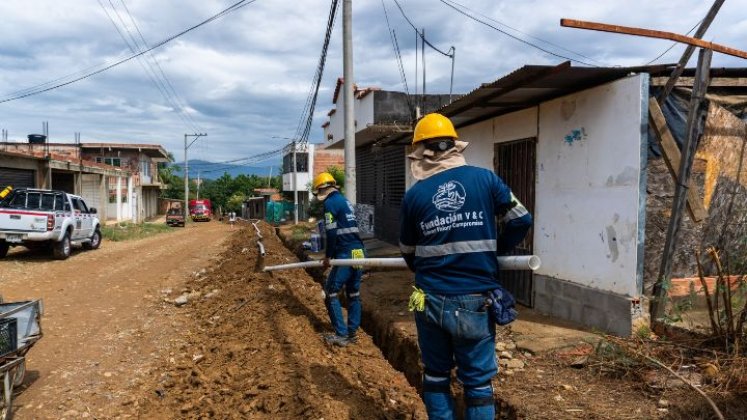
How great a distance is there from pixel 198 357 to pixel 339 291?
1.79 m

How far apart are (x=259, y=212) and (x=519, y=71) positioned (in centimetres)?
5696

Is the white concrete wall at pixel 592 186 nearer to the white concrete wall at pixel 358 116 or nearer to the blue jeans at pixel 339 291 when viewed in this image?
the blue jeans at pixel 339 291

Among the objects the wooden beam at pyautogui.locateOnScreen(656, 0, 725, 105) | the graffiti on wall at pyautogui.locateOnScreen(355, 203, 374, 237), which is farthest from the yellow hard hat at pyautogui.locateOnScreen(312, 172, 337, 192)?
the graffiti on wall at pyautogui.locateOnScreen(355, 203, 374, 237)

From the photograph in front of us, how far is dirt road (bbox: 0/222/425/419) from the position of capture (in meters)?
4.62

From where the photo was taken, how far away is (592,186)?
237 inches

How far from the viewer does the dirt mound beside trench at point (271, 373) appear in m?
4.54

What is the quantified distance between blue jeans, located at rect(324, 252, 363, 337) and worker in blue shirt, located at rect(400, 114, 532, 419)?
2.94m

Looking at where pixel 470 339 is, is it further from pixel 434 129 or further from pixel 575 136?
pixel 575 136

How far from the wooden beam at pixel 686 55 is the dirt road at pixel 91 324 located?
6.07 m

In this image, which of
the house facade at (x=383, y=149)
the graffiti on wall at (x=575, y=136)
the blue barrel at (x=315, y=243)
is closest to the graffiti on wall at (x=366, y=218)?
the house facade at (x=383, y=149)

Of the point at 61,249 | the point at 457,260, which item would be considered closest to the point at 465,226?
the point at 457,260

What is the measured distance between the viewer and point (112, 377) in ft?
17.6

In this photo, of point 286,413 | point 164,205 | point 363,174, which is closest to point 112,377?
point 286,413

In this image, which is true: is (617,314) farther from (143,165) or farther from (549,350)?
(143,165)
